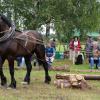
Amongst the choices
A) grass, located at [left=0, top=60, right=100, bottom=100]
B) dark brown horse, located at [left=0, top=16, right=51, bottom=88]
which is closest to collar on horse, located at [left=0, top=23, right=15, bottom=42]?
dark brown horse, located at [left=0, top=16, right=51, bottom=88]

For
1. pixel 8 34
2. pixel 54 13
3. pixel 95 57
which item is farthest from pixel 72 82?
pixel 54 13

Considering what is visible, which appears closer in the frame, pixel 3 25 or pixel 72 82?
pixel 3 25

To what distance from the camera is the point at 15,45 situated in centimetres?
1390

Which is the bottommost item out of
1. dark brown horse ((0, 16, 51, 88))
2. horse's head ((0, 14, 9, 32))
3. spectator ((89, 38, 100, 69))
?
spectator ((89, 38, 100, 69))

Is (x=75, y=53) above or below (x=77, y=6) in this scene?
below

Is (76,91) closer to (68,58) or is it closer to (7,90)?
(7,90)

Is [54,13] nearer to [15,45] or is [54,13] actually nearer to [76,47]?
[76,47]

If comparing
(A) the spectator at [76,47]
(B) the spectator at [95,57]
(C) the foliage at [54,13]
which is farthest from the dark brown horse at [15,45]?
(C) the foliage at [54,13]

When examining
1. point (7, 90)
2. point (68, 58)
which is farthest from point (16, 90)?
point (68, 58)

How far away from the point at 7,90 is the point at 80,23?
65.9 ft

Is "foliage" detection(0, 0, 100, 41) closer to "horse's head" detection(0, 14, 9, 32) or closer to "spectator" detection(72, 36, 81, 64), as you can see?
"spectator" detection(72, 36, 81, 64)

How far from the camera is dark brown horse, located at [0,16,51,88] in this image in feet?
44.9

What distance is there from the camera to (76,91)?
44.6 ft

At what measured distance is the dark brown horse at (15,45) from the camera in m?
13.7
